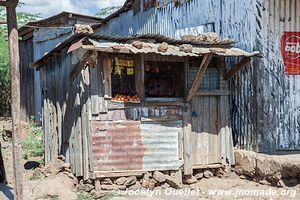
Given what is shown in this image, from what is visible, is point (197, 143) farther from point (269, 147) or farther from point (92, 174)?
point (92, 174)

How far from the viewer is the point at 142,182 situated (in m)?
8.59

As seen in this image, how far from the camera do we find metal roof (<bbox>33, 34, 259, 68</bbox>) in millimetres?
7582

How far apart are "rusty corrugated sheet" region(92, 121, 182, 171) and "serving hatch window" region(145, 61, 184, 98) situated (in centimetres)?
78

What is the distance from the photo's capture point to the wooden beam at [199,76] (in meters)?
8.59

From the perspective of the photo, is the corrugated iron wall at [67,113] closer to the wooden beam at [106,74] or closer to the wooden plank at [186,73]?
the wooden beam at [106,74]

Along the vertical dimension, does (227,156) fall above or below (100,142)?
below

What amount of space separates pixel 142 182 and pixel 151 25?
6.11 m

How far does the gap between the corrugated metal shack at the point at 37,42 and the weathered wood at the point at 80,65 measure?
17.5 feet

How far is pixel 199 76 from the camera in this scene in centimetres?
880

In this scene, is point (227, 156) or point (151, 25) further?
point (151, 25)

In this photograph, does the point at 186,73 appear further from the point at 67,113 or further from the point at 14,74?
the point at 14,74

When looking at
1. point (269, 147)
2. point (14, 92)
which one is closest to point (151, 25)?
point (269, 147)

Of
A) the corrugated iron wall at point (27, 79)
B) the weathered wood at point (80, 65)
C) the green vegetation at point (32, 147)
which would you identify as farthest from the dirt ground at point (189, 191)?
the corrugated iron wall at point (27, 79)

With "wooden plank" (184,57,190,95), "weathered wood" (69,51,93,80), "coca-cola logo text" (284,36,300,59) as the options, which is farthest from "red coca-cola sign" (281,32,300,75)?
"weathered wood" (69,51,93,80)
